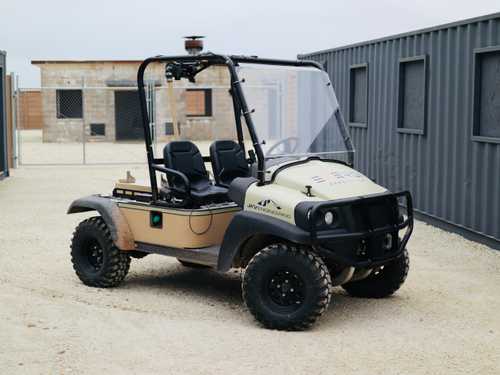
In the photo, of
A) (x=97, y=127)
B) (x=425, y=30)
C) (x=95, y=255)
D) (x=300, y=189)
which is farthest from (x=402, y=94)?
(x=97, y=127)

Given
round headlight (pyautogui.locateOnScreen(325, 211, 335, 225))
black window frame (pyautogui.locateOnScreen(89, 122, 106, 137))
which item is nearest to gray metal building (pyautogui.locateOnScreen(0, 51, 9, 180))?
round headlight (pyautogui.locateOnScreen(325, 211, 335, 225))

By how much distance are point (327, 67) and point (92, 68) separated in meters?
20.0

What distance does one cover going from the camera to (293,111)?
8.07 metres

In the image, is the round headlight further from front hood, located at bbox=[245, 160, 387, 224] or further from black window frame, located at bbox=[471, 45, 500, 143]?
black window frame, located at bbox=[471, 45, 500, 143]

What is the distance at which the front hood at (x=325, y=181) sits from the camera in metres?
7.36

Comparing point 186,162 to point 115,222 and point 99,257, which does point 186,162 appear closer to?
point 115,222

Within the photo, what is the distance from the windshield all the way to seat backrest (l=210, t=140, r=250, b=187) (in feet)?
2.06

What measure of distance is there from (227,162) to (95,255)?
1622mm

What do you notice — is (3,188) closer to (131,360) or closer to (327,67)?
(327,67)

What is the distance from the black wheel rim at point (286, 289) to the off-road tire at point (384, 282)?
132 cm

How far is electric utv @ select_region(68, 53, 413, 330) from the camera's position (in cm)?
712

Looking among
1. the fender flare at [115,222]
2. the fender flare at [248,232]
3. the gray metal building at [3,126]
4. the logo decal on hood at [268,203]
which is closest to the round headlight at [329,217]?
the fender flare at [248,232]

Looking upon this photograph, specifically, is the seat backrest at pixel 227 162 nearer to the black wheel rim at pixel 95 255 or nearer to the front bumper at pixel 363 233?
the black wheel rim at pixel 95 255

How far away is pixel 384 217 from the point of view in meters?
7.54
